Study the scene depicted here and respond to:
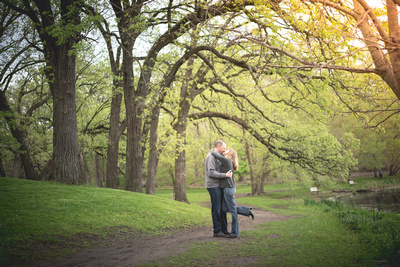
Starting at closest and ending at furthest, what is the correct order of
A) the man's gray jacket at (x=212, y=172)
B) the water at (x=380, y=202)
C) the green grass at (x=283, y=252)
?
the green grass at (x=283, y=252), the man's gray jacket at (x=212, y=172), the water at (x=380, y=202)

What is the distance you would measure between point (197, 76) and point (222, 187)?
11678mm

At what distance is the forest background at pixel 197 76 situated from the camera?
265 inches

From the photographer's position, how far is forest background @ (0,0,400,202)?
265 inches

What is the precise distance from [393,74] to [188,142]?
42.3 ft

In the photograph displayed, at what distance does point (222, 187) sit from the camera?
6.82 metres

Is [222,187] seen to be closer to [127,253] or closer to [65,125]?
[127,253]

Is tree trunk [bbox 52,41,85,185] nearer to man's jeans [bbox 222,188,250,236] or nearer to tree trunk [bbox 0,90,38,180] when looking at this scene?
man's jeans [bbox 222,188,250,236]

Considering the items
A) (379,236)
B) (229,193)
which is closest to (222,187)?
(229,193)

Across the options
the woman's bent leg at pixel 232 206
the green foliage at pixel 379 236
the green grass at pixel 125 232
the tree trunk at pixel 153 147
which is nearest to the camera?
the green foliage at pixel 379 236

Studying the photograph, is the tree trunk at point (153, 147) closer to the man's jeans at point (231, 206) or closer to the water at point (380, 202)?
the man's jeans at point (231, 206)

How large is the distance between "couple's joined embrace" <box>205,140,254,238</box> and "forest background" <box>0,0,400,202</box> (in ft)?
7.36

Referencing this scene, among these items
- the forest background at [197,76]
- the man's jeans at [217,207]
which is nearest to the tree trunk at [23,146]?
the forest background at [197,76]

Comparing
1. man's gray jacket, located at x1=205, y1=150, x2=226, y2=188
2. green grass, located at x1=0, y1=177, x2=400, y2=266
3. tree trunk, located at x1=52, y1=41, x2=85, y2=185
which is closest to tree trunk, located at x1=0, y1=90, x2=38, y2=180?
tree trunk, located at x1=52, y1=41, x2=85, y2=185

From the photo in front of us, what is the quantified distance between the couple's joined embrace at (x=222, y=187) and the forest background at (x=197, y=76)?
224 centimetres
